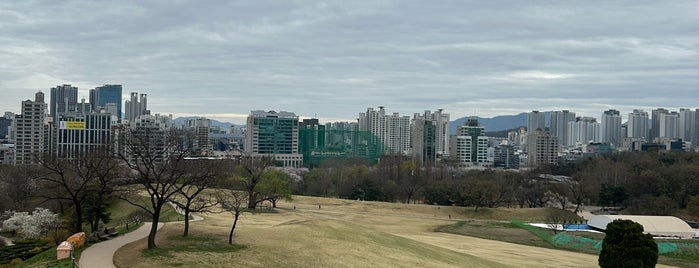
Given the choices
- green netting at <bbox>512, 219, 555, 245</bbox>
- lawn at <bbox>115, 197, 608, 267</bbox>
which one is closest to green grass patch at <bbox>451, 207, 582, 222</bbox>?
green netting at <bbox>512, 219, 555, 245</bbox>

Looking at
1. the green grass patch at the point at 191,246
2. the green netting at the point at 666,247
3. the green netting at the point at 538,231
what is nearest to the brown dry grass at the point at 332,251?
the green grass patch at the point at 191,246

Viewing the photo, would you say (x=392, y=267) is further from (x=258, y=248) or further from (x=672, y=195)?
(x=672, y=195)

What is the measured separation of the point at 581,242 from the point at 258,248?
3097 centimetres

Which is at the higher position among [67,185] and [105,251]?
[67,185]

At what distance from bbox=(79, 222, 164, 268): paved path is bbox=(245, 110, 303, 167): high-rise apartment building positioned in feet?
453

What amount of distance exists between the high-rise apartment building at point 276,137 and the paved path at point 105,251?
13804 centimetres

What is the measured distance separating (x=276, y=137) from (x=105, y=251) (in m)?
147

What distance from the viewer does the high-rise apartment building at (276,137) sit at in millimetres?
171250

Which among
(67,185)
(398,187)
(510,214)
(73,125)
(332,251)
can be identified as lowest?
(510,214)

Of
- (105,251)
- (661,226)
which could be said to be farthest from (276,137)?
(105,251)

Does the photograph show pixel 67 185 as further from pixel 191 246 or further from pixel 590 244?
pixel 590 244

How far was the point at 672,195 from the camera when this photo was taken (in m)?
82.1

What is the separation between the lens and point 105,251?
26.3m

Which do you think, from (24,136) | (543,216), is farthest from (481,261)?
(24,136)
